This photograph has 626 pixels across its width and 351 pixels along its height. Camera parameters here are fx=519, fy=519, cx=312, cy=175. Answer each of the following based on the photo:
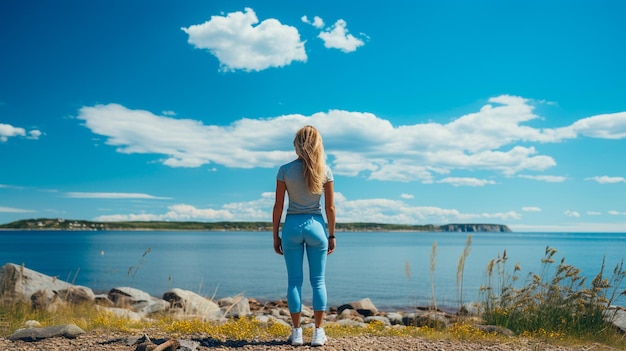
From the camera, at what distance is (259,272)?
35.9 metres

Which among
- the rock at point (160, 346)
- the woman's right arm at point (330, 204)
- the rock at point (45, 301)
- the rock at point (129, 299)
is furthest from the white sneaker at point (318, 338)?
the rock at point (129, 299)

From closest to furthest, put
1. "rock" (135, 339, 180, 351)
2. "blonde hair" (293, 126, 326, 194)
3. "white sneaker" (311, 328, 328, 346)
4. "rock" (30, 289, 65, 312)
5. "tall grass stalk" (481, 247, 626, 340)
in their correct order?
"rock" (135, 339, 180, 351) → "blonde hair" (293, 126, 326, 194) → "white sneaker" (311, 328, 328, 346) → "tall grass stalk" (481, 247, 626, 340) → "rock" (30, 289, 65, 312)

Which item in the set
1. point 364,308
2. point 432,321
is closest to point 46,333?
point 432,321

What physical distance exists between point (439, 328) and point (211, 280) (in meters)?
24.5

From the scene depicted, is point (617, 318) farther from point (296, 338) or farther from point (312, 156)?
point (312, 156)

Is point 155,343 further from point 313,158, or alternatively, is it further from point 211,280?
point 211,280

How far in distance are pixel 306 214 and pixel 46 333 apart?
398 cm

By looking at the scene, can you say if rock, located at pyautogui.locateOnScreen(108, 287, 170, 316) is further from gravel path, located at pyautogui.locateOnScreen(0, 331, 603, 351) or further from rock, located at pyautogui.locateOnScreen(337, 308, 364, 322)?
gravel path, located at pyautogui.locateOnScreen(0, 331, 603, 351)

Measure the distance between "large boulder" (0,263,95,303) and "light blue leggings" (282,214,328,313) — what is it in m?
7.25

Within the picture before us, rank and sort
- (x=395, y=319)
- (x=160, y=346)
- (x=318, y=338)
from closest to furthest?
(x=160, y=346) < (x=318, y=338) < (x=395, y=319)

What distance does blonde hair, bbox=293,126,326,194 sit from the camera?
6348mm

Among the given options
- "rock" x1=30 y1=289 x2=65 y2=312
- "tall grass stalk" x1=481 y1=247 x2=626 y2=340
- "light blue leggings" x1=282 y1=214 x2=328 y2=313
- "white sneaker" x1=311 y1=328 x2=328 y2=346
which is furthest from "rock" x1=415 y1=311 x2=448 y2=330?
"rock" x1=30 y1=289 x2=65 y2=312

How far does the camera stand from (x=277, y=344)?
22.2 feet

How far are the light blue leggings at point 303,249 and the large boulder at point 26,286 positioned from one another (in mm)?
7247
